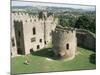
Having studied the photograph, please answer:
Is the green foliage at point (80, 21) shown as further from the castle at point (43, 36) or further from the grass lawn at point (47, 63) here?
the grass lawn at point (47, 63)

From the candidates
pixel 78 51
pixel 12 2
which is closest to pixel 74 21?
pixel 78 51

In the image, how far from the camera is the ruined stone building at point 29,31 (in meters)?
2.26

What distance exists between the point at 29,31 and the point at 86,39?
0.65 m

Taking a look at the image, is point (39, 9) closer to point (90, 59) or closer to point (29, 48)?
point (29, 48)

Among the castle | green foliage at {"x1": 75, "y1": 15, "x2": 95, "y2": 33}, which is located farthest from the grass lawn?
green foliage at {"x1": 75, "y1": 15, "x2": 95, "y2": 33}

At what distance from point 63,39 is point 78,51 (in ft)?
0.73

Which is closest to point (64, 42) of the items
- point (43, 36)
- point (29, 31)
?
point (43, 36)

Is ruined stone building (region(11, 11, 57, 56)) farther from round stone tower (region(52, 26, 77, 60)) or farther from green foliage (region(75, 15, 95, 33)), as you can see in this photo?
green foliage (region(75, 15, 95, 33))

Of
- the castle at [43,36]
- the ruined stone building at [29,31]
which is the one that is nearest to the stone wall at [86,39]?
the castle at [43,36]

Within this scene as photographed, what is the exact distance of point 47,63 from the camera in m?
2.39

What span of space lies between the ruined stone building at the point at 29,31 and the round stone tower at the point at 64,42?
7 centimetres

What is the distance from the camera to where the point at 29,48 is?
7.72 feet

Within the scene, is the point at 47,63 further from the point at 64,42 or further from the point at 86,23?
the point at 86,23

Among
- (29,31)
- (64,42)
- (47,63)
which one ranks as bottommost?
(47,63)
